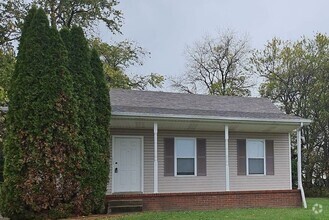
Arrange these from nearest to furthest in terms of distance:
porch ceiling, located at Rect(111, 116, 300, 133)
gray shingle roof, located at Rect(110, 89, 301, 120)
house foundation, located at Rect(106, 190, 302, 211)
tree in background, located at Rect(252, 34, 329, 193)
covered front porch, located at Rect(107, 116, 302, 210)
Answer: house foundation, located at Rect(106, 190, 302, 211) < porch ceiling, located at Rect(111, 116, 300, 133) < covered front porch, located at Rect(107, 116, 302, 210) < gray shingle roof, located at Rect(110, 89, 301, 120) < tree in background, located at Rect(252, 34, 329, 193)

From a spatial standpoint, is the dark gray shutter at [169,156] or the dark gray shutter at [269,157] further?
the dark gray shutter at [269,157]

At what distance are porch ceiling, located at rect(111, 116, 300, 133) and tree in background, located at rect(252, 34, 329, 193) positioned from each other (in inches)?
308

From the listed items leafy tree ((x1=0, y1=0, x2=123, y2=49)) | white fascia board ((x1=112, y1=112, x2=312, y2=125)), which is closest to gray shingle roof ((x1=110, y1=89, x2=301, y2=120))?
white fascia board ((x1=112, y1=112, x2=312, y2=125))

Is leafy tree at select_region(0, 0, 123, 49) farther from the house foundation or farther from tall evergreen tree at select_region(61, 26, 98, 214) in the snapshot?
the house foundation

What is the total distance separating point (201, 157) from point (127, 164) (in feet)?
8.68

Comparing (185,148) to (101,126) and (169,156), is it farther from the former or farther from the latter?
(101,126)

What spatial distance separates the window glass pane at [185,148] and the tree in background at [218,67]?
15507 mm

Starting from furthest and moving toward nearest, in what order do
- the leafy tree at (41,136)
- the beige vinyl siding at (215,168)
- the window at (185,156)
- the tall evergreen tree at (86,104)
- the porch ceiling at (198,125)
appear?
the window at (185,156) → the beige vinyl siding at (215,168) → the porch ceiling at (198,125) → the tall evergreen tree at (86,104) → the leafy tree at (41,136)

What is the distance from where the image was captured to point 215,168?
15203mm

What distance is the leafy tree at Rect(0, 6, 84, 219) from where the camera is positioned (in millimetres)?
10203

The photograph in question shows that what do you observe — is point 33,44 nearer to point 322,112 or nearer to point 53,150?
point 53,150

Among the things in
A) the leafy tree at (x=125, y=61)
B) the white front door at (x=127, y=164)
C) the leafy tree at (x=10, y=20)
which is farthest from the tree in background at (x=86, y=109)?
the leafy tree at (x=125, y=61)

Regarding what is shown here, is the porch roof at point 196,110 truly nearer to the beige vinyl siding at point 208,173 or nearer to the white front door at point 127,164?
the beige vinyl siding at point 208,173

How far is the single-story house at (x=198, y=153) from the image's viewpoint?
43.5ft
